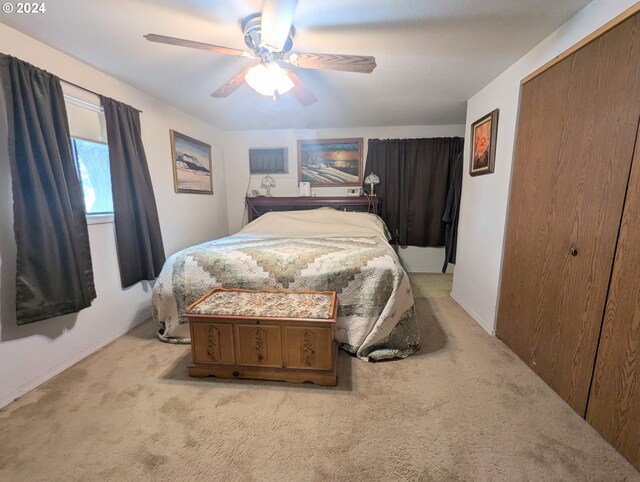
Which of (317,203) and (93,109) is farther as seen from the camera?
(317,203)

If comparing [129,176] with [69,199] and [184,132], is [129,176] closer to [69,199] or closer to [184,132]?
[69,199]

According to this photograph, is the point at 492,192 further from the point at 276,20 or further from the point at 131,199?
the point at 131,199

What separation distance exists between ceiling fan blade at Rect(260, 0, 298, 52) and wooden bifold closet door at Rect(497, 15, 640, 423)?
153cm

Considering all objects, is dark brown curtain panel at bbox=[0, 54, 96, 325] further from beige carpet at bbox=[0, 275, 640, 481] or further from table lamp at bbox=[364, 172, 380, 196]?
table lamp at bbox=[364, 172, 380, 196]

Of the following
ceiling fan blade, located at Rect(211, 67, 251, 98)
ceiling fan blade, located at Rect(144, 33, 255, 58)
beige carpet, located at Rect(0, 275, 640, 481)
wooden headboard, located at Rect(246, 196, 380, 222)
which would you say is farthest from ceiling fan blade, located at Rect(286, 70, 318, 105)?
beige carpet, located at Rect(0, 275, 640, 481)

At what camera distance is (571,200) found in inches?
58.9

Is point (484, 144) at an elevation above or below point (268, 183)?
above

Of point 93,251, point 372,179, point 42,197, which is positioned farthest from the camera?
point 372,179

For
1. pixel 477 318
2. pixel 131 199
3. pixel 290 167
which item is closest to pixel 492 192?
pixel 477 318

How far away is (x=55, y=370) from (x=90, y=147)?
162 centimetres

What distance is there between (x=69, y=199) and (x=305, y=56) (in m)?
1.76

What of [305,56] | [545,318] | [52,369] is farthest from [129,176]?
[545,318]

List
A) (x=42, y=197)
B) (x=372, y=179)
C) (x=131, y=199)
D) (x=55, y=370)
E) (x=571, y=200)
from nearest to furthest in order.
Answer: (x=571, y=200)
(x=42, y=197)
(x=55, y=370)
(x=131, y=199)
(x=372, y=179)

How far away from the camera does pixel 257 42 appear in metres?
1.61
